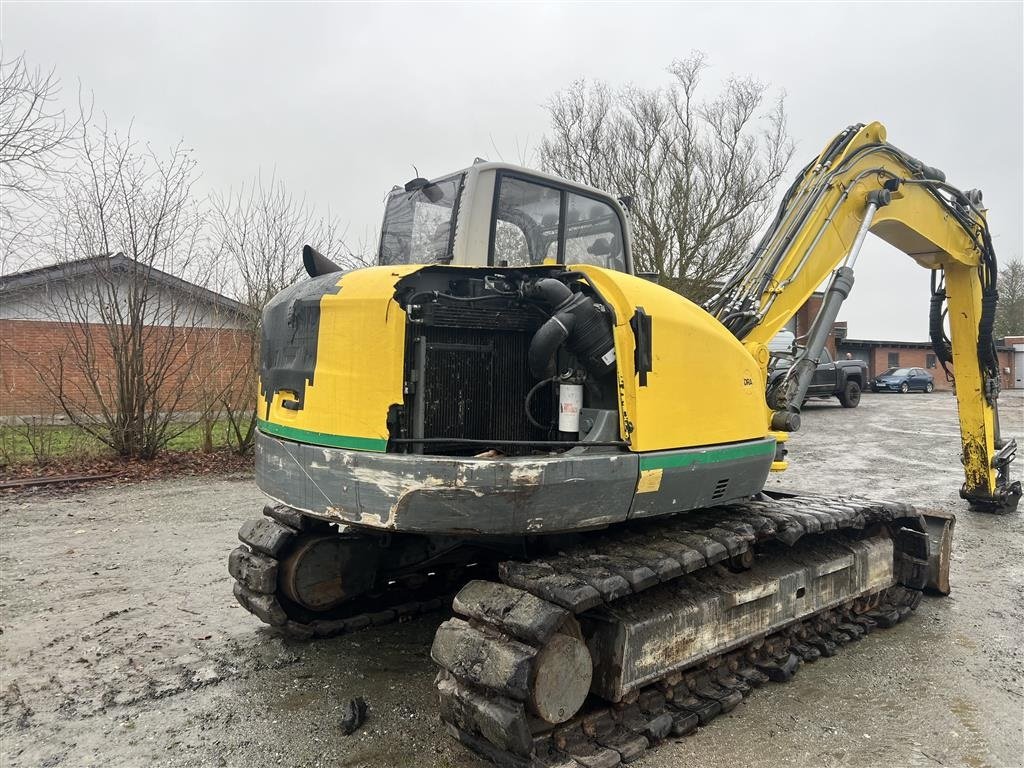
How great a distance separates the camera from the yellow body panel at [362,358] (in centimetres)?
319

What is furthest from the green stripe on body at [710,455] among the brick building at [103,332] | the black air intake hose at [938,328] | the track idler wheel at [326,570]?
the brick building at [103,332]

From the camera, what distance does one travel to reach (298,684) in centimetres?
384

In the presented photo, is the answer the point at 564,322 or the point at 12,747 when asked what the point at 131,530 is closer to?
the point at 12,747

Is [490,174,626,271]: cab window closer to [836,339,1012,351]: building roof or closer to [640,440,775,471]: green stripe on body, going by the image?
[640,440,775,471]: green stripe on body

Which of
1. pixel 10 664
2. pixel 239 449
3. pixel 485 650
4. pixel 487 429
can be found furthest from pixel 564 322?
pixel 239 449

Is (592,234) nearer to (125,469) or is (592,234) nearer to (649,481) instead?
(649,481)

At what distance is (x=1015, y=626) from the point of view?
474 cm

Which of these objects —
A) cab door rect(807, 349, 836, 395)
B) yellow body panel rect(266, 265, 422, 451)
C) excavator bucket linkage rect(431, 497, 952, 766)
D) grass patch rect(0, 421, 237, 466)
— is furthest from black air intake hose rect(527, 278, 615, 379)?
cab door rect(807, 349, 836, 395)

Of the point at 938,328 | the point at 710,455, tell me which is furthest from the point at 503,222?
the point at 938,328

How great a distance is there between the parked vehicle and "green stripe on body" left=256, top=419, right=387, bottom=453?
32.4 metres

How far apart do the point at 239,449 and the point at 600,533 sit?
354 inches

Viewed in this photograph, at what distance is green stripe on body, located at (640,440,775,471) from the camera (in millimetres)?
3428

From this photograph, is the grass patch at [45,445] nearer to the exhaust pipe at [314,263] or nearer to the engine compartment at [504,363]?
the exhaust pipe at [314,263]

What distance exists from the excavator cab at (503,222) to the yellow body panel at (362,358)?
25.6 inches
